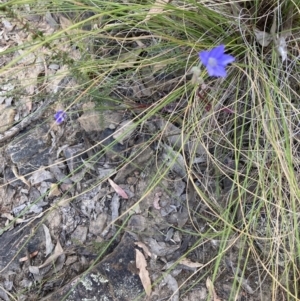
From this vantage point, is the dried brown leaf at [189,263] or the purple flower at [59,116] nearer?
the dried brown leaf at [189,263]

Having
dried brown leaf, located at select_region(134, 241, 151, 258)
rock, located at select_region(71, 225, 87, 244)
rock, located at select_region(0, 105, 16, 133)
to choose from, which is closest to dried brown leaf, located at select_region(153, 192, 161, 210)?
dried brown leaf, located at select_region(134, 241, 151, 258)

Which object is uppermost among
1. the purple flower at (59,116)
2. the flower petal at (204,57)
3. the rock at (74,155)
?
the flower petal at (204,57)

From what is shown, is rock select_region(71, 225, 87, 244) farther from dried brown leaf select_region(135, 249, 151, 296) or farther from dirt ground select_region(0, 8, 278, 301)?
dried brown leaf select_region(135, 249, 151, 296)

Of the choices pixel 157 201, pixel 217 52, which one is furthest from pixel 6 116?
pixel 217 52

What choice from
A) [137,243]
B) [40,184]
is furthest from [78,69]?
[137,243]

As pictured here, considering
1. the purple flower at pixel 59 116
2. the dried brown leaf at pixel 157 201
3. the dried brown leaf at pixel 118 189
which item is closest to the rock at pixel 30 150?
the purple flower at pixel 59 116

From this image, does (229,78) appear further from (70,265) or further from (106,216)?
(70,265)

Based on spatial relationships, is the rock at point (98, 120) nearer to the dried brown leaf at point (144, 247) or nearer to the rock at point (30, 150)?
the rock at point (30, 150)
